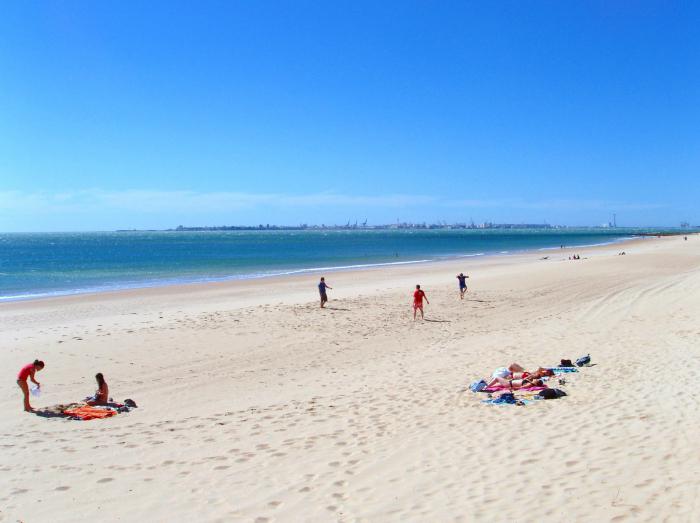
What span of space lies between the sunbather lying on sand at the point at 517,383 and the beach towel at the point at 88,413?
6593mm

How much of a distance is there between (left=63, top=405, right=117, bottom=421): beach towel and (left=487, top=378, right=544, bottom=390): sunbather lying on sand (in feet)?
21.6

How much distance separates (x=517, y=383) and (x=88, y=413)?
24.1 feet

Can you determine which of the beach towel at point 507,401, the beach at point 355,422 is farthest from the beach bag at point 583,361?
the beach towel at point 507,401

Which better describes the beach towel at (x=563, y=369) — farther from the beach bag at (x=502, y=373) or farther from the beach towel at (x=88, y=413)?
the beach towel at (x=88, y=413)

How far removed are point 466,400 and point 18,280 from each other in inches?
1613

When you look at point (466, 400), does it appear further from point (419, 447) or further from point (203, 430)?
point (203, 430)

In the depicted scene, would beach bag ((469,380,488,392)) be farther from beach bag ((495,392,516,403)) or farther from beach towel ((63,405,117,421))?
beach towel ((63,405,117,421))

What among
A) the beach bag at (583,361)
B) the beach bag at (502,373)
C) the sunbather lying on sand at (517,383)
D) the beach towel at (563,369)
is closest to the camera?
the sunbather lying on sand at (517,383)

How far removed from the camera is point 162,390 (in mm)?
11195

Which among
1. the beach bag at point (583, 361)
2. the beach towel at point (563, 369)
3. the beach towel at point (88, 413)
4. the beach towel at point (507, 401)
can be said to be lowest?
the beach towel at point (88, 413)

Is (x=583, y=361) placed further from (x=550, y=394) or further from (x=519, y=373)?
(x=550, y=394)

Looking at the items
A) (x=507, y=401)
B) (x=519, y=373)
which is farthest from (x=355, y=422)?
(x=519, y=373)

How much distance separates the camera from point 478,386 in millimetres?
9797

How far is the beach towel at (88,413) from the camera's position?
920cm
